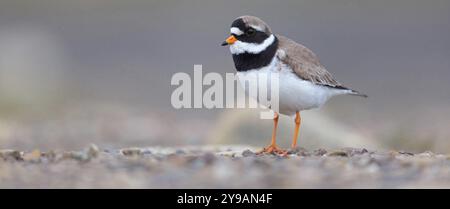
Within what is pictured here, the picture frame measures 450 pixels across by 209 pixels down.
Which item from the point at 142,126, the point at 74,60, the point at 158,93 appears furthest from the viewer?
the point at 74,60

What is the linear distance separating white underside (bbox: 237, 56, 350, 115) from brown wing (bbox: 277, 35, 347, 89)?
6 cm

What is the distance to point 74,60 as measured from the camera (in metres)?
24.4

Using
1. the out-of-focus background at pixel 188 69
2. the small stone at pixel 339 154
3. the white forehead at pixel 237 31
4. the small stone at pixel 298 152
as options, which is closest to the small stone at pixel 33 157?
the white forehead at pixel 237 31

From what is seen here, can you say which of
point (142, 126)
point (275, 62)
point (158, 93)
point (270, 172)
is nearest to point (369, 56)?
point (158, 93)

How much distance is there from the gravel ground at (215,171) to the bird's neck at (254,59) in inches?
43.0

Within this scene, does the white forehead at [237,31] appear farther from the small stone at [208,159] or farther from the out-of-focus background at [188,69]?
the out-of-focus background at [188,69]

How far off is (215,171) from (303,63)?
96.7 inches

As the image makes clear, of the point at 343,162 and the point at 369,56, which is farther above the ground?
the point at 369,56

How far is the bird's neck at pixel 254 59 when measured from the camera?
8906mm

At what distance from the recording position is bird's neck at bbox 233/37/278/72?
351 inches

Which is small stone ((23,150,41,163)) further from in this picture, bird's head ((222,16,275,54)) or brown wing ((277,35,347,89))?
brown wing ((277,35,347,89))

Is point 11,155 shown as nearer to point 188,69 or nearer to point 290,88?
point 290,88
